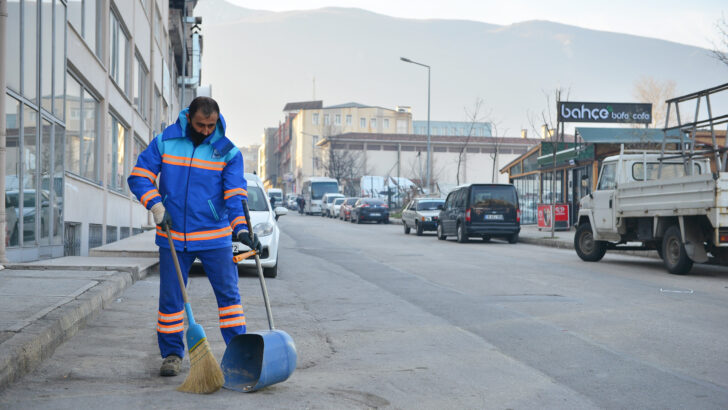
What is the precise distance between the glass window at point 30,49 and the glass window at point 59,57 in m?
1.05

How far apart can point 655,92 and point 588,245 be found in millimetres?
41782

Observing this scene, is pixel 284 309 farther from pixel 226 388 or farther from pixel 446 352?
pixel 226 388

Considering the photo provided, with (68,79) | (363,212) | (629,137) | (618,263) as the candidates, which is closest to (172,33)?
(363,212)

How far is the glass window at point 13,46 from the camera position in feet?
36.1

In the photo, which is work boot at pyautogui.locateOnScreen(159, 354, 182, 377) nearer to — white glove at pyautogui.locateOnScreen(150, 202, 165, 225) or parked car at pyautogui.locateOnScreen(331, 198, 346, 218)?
white glove at pyautogui.locateOnScreen(150, 202, 165, 225)

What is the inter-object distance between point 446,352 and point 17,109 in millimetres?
8141

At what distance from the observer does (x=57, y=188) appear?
13.6m

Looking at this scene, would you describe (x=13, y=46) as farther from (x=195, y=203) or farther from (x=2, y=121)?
(x=195, y=203)

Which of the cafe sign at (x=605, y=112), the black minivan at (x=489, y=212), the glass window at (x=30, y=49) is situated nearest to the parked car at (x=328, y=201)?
the cafe sign at (x=605, y=112)

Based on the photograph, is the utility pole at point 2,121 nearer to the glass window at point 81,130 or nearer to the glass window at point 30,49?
the glass window at point 30,49

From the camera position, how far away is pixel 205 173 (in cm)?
524

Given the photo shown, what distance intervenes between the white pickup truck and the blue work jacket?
31.6 feet

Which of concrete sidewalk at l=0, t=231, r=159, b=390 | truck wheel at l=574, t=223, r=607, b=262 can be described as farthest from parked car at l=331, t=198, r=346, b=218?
concrete sidewalk at l=0, t=231, r=159, b=390

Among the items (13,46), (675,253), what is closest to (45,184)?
(13,46)
